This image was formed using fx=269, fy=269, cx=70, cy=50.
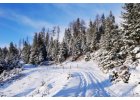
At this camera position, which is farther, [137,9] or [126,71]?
[137,9]

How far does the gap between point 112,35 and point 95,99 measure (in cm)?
2440

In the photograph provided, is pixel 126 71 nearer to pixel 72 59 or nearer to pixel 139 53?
pixel 139 53

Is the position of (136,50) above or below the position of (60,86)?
above

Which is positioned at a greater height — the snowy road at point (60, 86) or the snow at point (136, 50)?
the snow at point (136, 50)

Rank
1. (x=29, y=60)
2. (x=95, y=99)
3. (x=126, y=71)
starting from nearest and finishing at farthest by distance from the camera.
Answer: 1. (x=95, y=99)
2. (x=126, y=71)
3. (x=29, y=60)

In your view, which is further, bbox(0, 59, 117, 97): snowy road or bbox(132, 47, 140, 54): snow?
bbox(132, 47, 140, 54): snow

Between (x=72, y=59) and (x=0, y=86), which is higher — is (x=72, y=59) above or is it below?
above

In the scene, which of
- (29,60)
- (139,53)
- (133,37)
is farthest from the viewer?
(29,60)

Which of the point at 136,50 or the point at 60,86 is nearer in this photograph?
the point at 60,86

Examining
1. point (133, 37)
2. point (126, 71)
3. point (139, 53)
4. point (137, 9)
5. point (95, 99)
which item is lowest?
point (95, 99)

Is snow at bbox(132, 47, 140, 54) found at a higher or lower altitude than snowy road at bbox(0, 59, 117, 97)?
higher

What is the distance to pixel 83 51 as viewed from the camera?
307 ft

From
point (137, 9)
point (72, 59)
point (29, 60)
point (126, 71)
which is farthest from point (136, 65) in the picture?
point (72, 59)

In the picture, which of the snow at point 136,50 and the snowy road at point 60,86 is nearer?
the snowy road at point 60,86
